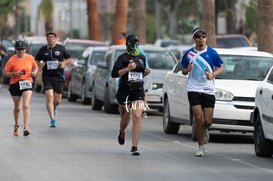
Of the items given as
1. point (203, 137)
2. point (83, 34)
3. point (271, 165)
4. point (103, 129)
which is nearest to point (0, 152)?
point (203, 137)

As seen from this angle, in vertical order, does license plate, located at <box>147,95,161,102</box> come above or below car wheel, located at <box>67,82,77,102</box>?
above

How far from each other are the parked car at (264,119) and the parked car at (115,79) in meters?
8.95

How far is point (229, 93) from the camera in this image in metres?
17.5

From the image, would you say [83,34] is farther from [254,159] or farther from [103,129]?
[254,159]

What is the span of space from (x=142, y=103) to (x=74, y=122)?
23.4 ft

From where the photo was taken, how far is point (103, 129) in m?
20.8

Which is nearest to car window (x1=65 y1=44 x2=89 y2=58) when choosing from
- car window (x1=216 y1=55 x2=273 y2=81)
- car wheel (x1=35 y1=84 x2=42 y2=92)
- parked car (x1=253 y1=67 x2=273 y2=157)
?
car wheel (x1=35 y1=84 x2=42 y2=92)

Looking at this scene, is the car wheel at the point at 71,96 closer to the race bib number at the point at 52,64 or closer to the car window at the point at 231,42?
the car window at the point at 231,42

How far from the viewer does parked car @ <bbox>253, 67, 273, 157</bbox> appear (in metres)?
14.9

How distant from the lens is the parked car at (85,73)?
2952 centimetres

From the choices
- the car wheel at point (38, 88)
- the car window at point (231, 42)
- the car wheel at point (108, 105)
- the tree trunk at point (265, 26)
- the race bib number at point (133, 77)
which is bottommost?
the car wheel at point (38, 88)

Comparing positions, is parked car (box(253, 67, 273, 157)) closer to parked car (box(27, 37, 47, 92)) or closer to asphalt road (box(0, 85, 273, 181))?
asphalt road (box(0, 85, 273, 181))

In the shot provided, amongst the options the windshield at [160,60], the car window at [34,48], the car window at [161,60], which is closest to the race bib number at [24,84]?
the windshield at [160,60]

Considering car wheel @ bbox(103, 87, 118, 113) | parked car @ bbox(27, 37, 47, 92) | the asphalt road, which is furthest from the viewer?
parked car @ bbox(27, 37, 47, 92)
